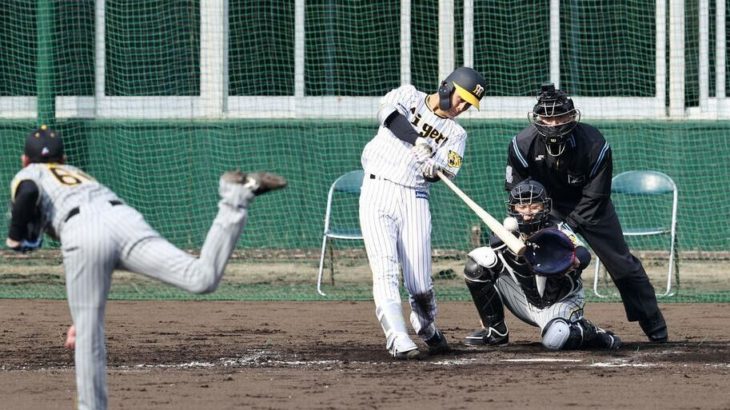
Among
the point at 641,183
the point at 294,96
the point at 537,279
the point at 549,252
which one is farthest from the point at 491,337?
the point at 294,96

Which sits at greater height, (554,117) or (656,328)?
(554,117)

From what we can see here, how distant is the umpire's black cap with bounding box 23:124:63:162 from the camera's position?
245 inches

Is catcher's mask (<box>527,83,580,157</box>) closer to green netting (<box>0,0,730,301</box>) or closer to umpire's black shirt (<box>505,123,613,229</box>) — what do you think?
umpire's black shirt (<box>505,123,613,229</box>)

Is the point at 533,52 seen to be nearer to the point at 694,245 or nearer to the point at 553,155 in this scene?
the point at 694,245

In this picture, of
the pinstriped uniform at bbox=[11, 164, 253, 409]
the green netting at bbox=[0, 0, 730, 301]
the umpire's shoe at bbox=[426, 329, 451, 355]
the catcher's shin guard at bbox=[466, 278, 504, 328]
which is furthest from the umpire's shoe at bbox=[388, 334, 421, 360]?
the green netting at bbox=[0, 0, 730, 301]

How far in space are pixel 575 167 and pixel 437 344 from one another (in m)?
1.60

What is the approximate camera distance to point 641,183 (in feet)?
42.9

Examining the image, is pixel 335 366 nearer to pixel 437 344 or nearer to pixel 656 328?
pixel 437 344

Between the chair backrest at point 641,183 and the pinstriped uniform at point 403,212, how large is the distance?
493 cm

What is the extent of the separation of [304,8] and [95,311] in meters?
10.4

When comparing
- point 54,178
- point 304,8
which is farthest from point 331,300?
point 54,178

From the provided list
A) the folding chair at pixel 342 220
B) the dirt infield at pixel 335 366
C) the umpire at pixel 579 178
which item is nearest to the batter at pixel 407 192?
the dirt infield at pixel 335 366

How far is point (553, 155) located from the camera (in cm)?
902

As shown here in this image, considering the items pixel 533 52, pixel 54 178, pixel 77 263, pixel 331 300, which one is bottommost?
pixel 331 300
